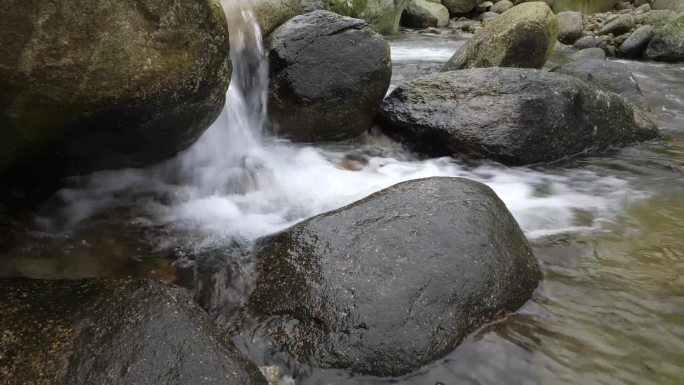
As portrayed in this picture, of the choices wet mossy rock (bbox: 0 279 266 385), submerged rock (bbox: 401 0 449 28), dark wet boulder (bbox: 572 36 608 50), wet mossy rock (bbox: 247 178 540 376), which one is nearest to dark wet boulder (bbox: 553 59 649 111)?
wet mossy rock (bbox: 247 178 540 376)

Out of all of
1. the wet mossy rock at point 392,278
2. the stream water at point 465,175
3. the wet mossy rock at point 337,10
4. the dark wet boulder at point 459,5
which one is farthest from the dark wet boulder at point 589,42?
the wet mossy rock at point 392,278

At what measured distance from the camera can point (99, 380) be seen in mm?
2049

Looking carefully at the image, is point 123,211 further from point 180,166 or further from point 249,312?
point 249,312

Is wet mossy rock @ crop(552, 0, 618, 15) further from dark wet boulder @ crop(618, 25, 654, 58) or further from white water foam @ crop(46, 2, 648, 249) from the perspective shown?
white water foam @ crop(46, 2, 648, 249)

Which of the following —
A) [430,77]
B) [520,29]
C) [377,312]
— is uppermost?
[520,29]

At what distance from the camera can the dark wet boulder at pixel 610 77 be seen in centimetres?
770

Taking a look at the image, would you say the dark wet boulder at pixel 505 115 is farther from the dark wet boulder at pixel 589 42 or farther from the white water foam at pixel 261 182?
the dark wet boulder at pixel 589 42

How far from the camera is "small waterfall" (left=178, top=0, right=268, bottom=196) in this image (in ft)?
15.6

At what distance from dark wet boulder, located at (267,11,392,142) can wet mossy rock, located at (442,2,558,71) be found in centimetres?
257

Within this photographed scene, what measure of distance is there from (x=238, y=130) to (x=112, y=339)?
3.47 m

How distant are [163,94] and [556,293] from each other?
270 centimetres

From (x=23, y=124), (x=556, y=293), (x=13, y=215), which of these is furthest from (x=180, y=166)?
(x=556, y=293)

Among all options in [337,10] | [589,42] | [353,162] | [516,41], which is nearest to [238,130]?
[353,162]

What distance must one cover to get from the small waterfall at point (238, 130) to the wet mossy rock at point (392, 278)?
1373 millimetres
